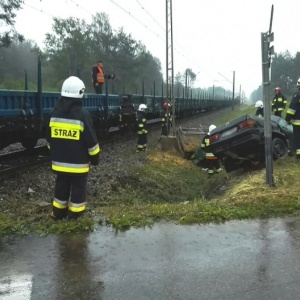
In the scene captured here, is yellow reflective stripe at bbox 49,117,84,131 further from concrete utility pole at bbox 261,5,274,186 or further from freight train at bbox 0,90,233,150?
concrete utility pole at bbox 261,5,274,186

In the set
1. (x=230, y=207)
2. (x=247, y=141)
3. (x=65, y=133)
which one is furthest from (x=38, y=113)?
(x=230, y=207)

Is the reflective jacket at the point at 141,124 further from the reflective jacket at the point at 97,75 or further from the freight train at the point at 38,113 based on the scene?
the reflective jacket at the point at 97,75

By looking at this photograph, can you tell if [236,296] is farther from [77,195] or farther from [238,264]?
[77,195]

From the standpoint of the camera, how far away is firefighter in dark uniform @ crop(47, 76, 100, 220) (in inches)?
182

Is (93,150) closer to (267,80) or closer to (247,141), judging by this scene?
(267,80)

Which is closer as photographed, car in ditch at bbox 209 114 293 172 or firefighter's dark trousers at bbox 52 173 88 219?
firefighter's dark trousers at bbox 52 173 88 219

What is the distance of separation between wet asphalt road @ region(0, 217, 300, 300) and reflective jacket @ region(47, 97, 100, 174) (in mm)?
852

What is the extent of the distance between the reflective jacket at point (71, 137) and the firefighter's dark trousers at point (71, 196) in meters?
0.12

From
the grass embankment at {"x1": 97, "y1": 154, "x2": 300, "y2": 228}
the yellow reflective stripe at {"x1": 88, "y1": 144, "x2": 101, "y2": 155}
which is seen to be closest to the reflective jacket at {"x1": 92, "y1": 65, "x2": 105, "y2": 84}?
the grass embankment at {"x1": 97, "y1": 154, "x2": 300, "y2": 228}

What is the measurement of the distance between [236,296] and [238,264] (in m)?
0.57

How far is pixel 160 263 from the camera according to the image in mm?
3488

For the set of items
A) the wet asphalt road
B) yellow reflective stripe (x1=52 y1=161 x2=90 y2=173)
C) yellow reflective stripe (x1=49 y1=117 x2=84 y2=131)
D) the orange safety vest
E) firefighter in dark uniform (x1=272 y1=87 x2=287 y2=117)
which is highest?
the orange safety vest

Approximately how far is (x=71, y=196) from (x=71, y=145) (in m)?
0.60

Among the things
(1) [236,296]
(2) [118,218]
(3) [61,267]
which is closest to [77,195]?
(2) [118,218]
